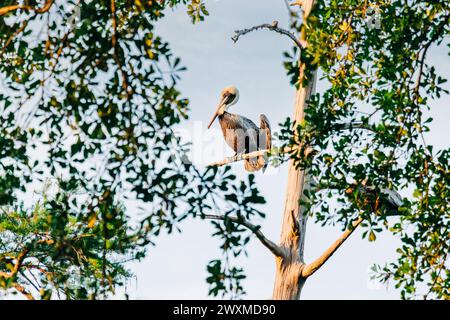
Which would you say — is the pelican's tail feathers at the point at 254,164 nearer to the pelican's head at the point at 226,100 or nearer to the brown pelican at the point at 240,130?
the brown pelican at the point at 240,130

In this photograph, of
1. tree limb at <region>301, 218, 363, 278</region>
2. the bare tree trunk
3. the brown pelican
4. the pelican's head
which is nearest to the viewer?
tree limb at <region>301, 218, 363, 278</region>

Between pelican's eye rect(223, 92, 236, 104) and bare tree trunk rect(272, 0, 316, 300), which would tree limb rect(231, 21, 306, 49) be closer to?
bare tree trunk rect(272, 0, 316, 300)

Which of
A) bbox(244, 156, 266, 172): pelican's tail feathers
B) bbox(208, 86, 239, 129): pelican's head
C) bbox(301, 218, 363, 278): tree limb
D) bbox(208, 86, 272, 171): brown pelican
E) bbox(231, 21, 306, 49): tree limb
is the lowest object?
bbox(301, 218, 363, 278): tree limb

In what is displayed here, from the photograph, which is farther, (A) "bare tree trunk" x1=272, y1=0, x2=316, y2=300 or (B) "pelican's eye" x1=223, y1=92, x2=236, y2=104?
(B) "pelican's eye" x1=223, y1=92, x2=236, y2=104

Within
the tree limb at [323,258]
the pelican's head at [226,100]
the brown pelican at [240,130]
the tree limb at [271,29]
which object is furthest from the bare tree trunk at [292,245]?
the pelican's head at [226,100]

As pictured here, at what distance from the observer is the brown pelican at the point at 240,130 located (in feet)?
38.9

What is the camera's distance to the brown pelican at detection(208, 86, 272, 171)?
1184 cm

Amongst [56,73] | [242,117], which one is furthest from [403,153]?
[242,117]

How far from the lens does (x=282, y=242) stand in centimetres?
1009

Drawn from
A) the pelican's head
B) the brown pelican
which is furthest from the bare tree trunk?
the pelican's head

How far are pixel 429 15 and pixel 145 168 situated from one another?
3.49 metres

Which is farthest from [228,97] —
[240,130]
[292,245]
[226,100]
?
[292,245]
